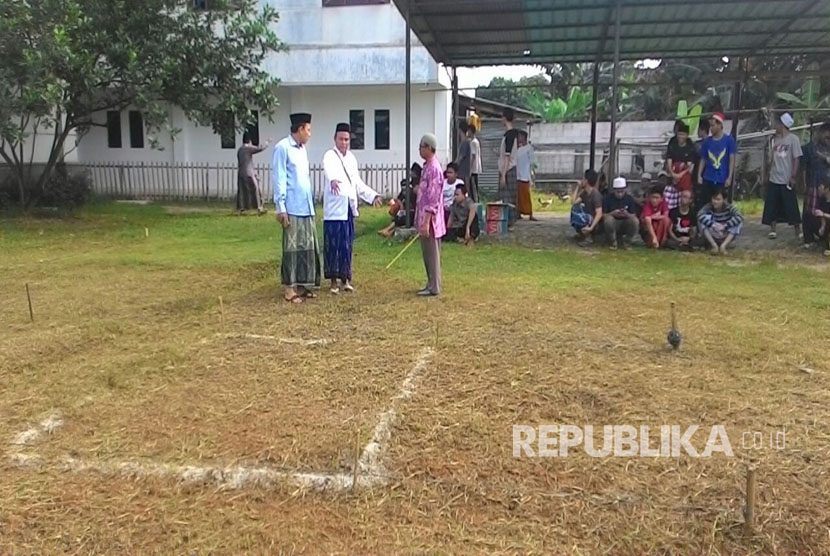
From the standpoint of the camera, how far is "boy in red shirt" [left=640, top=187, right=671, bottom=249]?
9344mm

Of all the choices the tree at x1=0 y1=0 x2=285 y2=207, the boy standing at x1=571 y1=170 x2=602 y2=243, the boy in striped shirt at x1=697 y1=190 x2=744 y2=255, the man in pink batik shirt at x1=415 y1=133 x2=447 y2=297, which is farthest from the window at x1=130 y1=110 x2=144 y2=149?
the boy in striped shirt at x1=697 y1=190 x2=744 y2=255

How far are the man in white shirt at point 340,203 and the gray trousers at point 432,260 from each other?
0.74 m

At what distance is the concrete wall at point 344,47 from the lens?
17.5 m

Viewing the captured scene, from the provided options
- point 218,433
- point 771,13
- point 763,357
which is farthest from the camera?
point 771,13

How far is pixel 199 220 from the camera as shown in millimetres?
14141

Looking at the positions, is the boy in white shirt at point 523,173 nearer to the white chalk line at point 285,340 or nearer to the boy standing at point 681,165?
the boy standing at point 681,165

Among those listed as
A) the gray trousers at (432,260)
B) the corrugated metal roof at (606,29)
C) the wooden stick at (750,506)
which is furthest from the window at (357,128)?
the wooden stick at (750,506)

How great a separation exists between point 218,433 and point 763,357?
12.0ft

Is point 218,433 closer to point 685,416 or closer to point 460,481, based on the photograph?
point 460,481

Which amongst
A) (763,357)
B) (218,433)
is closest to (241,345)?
(218,433)

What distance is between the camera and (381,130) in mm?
19047

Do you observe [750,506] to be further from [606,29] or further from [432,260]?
[606,29]

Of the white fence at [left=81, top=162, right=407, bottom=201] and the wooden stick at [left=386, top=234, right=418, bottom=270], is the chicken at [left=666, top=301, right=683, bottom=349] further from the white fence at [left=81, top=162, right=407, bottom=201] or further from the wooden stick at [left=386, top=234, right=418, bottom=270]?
the white fence at [left=81, top=162, right=407, bottom=201]

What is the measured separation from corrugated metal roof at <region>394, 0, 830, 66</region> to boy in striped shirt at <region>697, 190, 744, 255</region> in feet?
9.96
